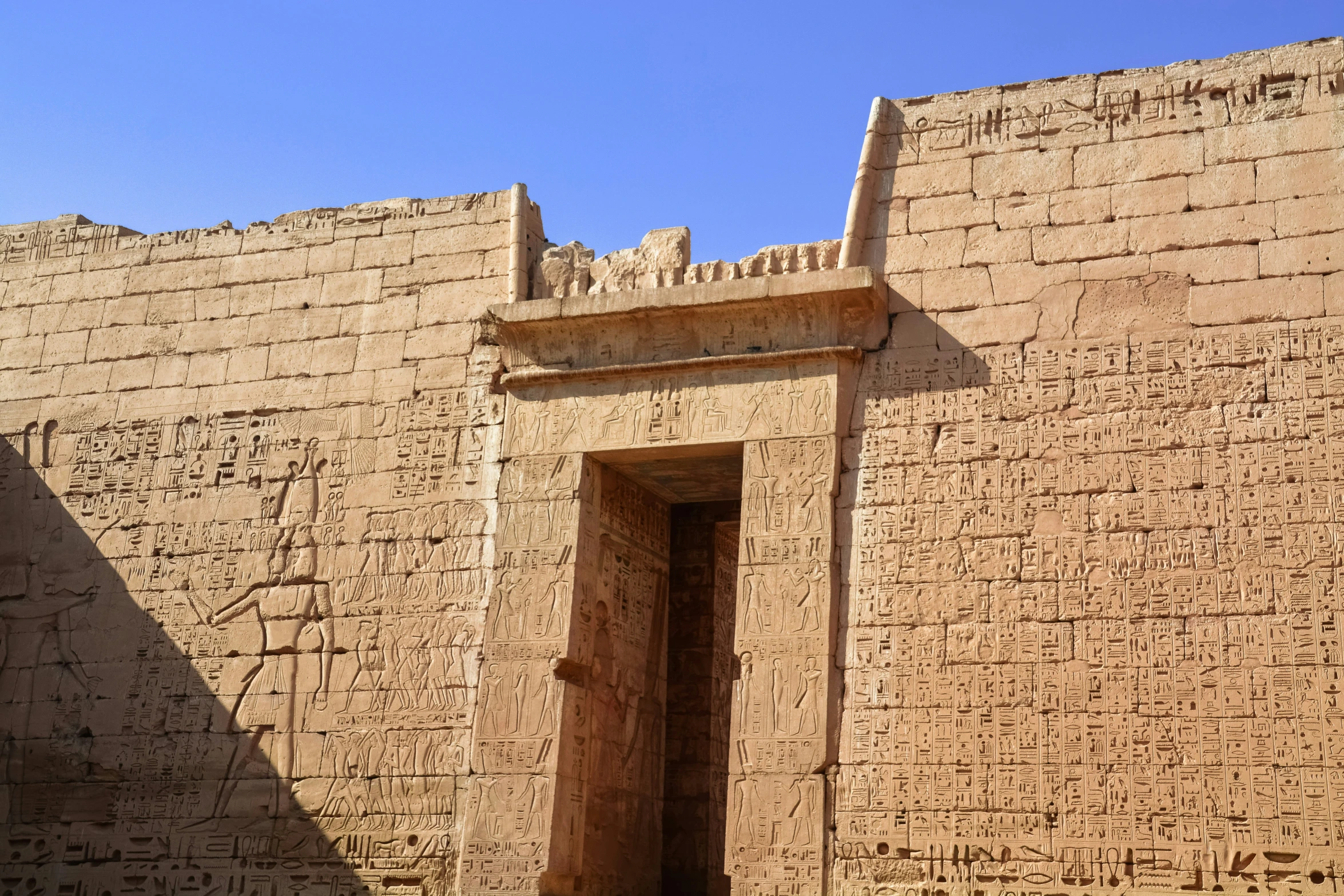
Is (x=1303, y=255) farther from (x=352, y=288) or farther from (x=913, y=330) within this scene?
(x=352, y=288)

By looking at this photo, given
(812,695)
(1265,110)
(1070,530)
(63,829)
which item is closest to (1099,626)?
(1070,530)

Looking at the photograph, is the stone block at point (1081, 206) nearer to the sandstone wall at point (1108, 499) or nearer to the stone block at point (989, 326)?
the sandstone wall at point (1108, 499)

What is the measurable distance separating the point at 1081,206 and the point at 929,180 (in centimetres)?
85

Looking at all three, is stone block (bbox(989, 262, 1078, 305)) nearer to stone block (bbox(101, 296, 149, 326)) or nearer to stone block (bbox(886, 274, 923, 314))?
stone block (bbox(886, 274, 923, 314))

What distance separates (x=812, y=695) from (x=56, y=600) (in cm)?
487

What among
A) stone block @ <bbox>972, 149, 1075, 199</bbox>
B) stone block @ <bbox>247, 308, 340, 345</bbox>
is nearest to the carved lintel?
stone block @ <bbox>972, 149, 1075, 199</bbox>

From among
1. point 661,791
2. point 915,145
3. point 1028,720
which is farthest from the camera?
point 661,791

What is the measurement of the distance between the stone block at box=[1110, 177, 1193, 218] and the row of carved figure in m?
1.49

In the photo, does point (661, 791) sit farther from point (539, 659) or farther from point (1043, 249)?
point (1043, 249)

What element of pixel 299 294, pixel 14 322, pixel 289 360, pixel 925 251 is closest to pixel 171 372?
pixel 289 360

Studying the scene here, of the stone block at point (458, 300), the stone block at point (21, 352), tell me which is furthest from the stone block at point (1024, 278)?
the stone block at point (21, 352)

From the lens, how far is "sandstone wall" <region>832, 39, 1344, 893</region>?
696cm

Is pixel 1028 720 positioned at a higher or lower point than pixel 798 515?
lower

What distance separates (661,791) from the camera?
9219 millimetres
